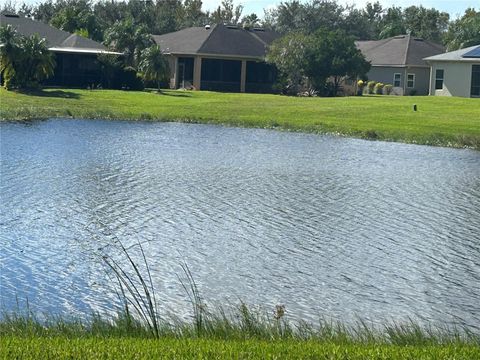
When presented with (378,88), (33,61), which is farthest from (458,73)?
(33,61)

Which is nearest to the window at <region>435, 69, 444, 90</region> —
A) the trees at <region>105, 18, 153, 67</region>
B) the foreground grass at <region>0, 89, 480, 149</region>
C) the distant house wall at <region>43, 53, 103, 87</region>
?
the foreground grass at <region>0, 89, 480, 149</region>

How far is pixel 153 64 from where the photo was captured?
65.5 m

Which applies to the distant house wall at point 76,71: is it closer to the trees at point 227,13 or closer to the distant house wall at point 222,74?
the distant house wall at point 222,74

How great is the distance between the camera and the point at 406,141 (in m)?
44.7

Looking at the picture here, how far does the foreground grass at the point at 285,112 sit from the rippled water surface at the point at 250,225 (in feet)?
24.7

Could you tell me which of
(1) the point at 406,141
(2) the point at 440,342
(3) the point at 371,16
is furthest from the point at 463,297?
(3) the point at 371,16

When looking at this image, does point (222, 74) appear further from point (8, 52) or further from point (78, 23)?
point (8, 52)

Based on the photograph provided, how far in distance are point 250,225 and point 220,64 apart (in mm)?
50955

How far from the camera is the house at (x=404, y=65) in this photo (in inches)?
2970

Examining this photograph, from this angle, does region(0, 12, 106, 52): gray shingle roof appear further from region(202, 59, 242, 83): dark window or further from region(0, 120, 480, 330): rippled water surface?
region(0, 120, 480, 330): rippled water surface

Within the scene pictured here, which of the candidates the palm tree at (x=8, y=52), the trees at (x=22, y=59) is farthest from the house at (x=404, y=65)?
the palm tree at (x=8, y=52)

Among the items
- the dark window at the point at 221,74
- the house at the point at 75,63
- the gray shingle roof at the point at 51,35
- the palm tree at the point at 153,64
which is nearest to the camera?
the palm tree at the point at 153,64

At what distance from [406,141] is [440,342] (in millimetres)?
32753

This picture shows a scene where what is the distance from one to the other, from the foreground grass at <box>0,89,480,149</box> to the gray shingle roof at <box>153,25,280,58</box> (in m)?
9.25
